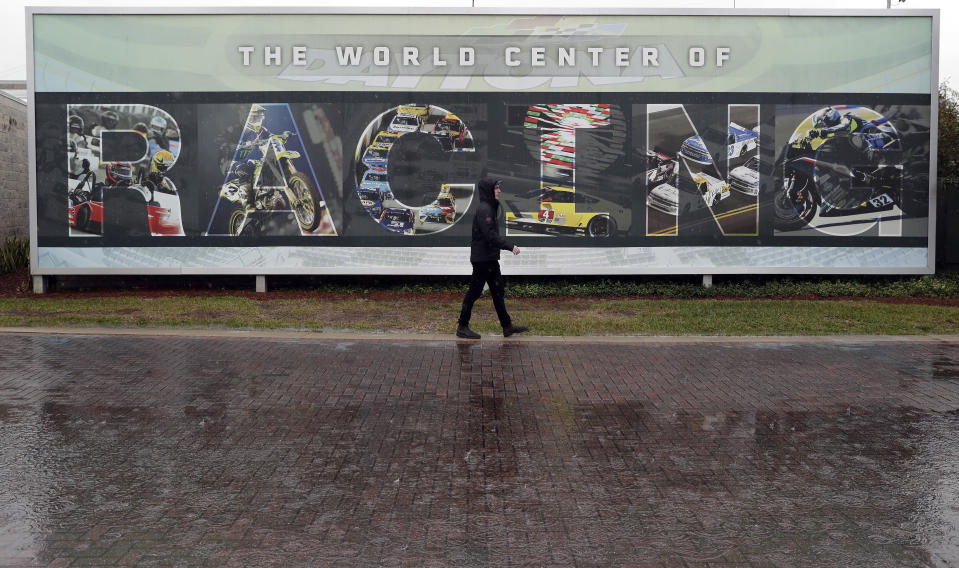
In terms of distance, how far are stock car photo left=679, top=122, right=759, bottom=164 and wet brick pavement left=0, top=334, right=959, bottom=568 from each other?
7284 mm

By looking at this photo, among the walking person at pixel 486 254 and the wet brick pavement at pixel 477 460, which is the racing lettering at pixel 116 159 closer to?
the wet brick pavement at pixel 477 460

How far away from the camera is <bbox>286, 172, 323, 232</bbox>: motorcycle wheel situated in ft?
53.3

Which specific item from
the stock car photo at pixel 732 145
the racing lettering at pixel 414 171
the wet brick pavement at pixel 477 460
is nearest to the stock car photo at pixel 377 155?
the racing lettering at pixel 414 171

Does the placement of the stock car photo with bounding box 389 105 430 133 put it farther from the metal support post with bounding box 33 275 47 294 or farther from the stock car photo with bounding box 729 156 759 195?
the metal support post with bounding box 33 275 47 294

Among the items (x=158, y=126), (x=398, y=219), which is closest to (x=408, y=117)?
(x=398, y=219)

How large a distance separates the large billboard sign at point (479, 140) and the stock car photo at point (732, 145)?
0.04 metres

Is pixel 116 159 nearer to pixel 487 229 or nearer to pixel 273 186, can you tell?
pixel 273 186

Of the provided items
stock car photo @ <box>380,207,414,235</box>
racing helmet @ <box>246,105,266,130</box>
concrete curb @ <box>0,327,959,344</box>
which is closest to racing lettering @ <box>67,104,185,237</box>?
racing helmet @ <box>246,105,266,130</box>

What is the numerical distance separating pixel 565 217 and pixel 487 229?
18.5 ft

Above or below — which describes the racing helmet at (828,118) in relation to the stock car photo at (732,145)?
above

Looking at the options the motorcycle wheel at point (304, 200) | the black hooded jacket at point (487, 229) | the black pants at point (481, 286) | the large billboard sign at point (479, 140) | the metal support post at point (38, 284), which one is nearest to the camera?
the black hooded jacket at point (487, 229)

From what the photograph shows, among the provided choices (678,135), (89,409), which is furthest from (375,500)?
(678,135)

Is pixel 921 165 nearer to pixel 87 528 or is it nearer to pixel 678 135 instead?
pixel 678 135

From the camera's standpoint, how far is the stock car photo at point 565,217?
16.3m
